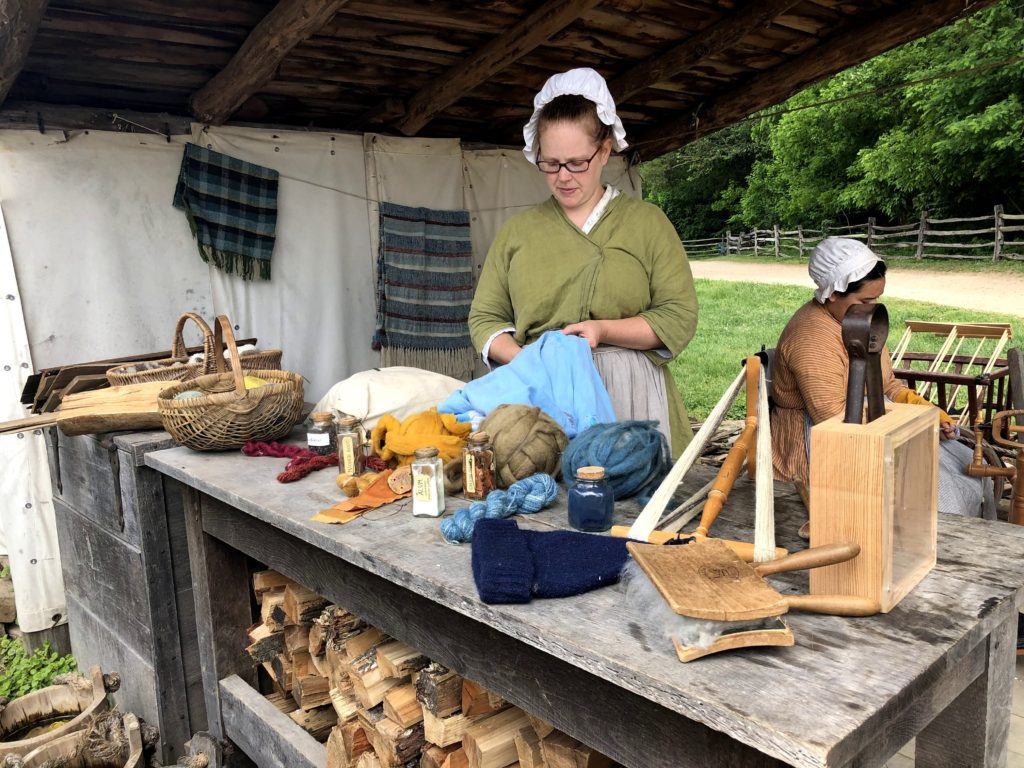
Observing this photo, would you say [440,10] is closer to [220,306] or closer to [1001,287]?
[220,306]

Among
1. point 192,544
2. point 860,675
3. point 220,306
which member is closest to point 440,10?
point 220,306

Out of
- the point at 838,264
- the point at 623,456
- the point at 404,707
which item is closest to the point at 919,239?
the point at 838,264

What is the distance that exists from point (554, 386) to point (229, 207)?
9.91ft

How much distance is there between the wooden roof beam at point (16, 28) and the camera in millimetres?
2479

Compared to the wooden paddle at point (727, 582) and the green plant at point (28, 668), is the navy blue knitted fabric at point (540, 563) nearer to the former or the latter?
the wooden paddle at point (727, 582)

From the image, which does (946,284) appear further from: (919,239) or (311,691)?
(311,691)

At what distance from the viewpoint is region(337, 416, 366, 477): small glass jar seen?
1.92 metres

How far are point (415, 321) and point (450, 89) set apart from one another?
1521 millimetres

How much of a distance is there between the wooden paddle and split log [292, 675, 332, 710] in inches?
64.9

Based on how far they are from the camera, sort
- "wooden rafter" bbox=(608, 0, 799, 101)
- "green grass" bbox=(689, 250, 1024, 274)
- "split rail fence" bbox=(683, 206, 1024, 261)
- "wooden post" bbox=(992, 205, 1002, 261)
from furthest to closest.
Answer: "split rail fence" bbox=(683, 206, 1024, 261) → "wooden post" bbox=(992, 205, 1002, 261) → "green grass" bbox=(689, 250, 1024, 274) → "wooden rafter" bbox=(608, 0, 799, 101)

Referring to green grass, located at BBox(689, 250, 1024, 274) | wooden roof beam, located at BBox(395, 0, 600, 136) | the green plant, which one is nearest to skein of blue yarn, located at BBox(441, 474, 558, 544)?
wooden roof beam, located at BBox(395, 0, 600, 136)

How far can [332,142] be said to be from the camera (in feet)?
15.6

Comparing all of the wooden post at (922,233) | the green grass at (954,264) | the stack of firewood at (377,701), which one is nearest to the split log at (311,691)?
the stack of firewood at (377,701)

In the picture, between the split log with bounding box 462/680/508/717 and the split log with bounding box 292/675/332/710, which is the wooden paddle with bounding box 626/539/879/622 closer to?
the split log with bounding box 462/680/508/717
